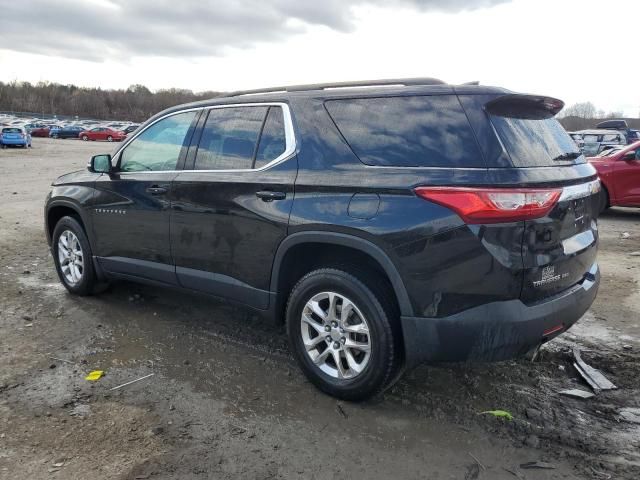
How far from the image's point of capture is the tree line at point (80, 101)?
96.3 m

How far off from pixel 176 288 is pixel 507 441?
2.75 m

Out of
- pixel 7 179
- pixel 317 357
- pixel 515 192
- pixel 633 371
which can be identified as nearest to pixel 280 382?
pixel 317 357

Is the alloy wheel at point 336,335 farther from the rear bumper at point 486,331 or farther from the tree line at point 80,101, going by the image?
the tree line at point 80,101

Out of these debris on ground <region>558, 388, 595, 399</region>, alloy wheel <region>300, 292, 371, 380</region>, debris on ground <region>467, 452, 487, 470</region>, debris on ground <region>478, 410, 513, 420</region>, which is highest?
alloy wheel <region>300, 292, 371, 380</region>

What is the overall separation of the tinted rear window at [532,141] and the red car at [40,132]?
60931 millimetres

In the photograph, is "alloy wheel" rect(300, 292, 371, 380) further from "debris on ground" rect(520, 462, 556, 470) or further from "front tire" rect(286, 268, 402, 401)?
"debris on ground" rect(520, 462, 556, 470)

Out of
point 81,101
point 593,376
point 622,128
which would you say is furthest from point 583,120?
point 81,101

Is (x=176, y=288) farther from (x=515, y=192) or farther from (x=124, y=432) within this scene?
(x=515, y=192)

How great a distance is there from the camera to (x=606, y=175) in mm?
10688

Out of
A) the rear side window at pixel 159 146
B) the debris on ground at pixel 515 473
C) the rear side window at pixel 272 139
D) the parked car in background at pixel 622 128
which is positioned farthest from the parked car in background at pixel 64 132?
the debris on ground at pixel 515 473

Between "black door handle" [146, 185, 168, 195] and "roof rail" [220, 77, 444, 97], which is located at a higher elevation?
"roof rail" [220, 77, 444, 97]

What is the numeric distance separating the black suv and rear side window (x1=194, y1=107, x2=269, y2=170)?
0.04 feet

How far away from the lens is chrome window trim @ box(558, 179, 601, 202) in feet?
10.2

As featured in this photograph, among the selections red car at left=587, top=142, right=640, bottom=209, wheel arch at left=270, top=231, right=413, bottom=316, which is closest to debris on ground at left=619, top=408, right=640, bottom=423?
wheel arch at left=270, top=231, right=413, bottom=316
